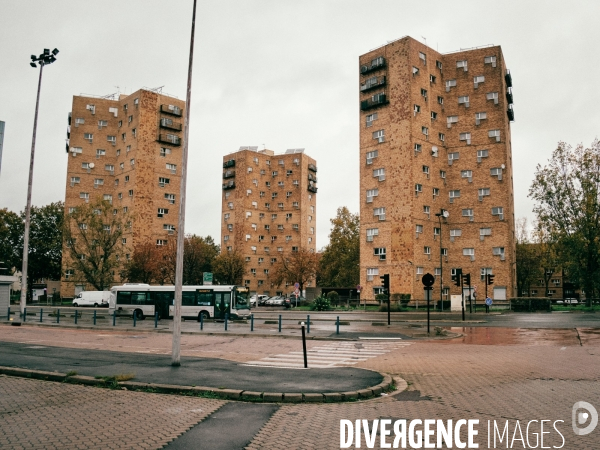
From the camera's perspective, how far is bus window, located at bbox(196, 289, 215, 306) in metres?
35.0

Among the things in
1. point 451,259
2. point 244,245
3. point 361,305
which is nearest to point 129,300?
point 361,305

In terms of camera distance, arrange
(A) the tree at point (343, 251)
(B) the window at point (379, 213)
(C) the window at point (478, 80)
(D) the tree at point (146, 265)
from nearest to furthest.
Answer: (B) the window at point (379, 213), (C) the window at point (478, 80), (D) the tree at point (146, 265), (A) the tree at point (343, 251)

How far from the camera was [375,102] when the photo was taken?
58938mm

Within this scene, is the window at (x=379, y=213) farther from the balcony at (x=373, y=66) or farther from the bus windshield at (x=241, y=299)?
the bus windshield at (x=241, y=299)

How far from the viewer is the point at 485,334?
2314 cm

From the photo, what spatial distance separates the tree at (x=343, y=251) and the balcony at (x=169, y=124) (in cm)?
3020

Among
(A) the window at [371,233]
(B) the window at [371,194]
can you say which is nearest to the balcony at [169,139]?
(B) the window at [371,194]

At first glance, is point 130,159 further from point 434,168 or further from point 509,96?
point 509,96

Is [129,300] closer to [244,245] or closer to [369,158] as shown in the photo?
[369,158]

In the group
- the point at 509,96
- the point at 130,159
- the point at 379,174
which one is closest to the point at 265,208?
the point at 130,159

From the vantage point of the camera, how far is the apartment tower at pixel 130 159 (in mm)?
75188

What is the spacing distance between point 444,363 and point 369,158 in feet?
156

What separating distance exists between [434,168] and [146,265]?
39.4 metres

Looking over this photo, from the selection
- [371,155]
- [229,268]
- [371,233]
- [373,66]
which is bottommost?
[229,268]
